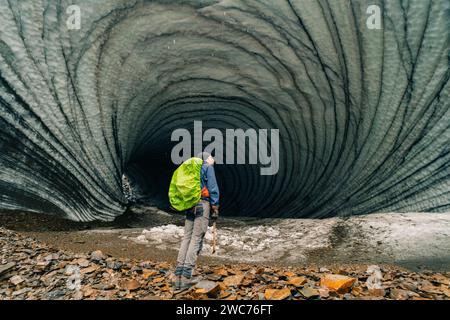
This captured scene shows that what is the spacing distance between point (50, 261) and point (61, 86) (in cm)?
238

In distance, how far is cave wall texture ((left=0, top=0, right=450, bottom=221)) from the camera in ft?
13.2

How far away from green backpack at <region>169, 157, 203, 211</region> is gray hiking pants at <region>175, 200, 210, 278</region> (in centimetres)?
10

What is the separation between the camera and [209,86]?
5586 millimetres

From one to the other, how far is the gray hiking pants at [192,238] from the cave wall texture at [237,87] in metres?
2.30

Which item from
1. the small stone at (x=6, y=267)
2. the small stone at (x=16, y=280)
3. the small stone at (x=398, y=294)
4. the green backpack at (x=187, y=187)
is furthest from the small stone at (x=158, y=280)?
the small stone at (x=398, y=294)

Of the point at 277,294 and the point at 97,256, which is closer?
the point at 277,294

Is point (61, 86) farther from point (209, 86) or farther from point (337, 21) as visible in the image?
point (337, 21)

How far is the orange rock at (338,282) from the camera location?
7.71 ft

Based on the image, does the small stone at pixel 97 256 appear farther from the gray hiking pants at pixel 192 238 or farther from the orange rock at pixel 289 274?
the orange rock at pixel 289 274

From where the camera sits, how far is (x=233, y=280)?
2547mm

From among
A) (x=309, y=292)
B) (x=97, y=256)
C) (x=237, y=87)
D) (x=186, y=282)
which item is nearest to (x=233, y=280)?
(x=186, y=282)

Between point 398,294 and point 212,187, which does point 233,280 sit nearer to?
point 212,187

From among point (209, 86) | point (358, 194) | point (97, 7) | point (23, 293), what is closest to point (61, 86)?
point (97, 7)

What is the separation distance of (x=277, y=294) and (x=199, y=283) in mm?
602
